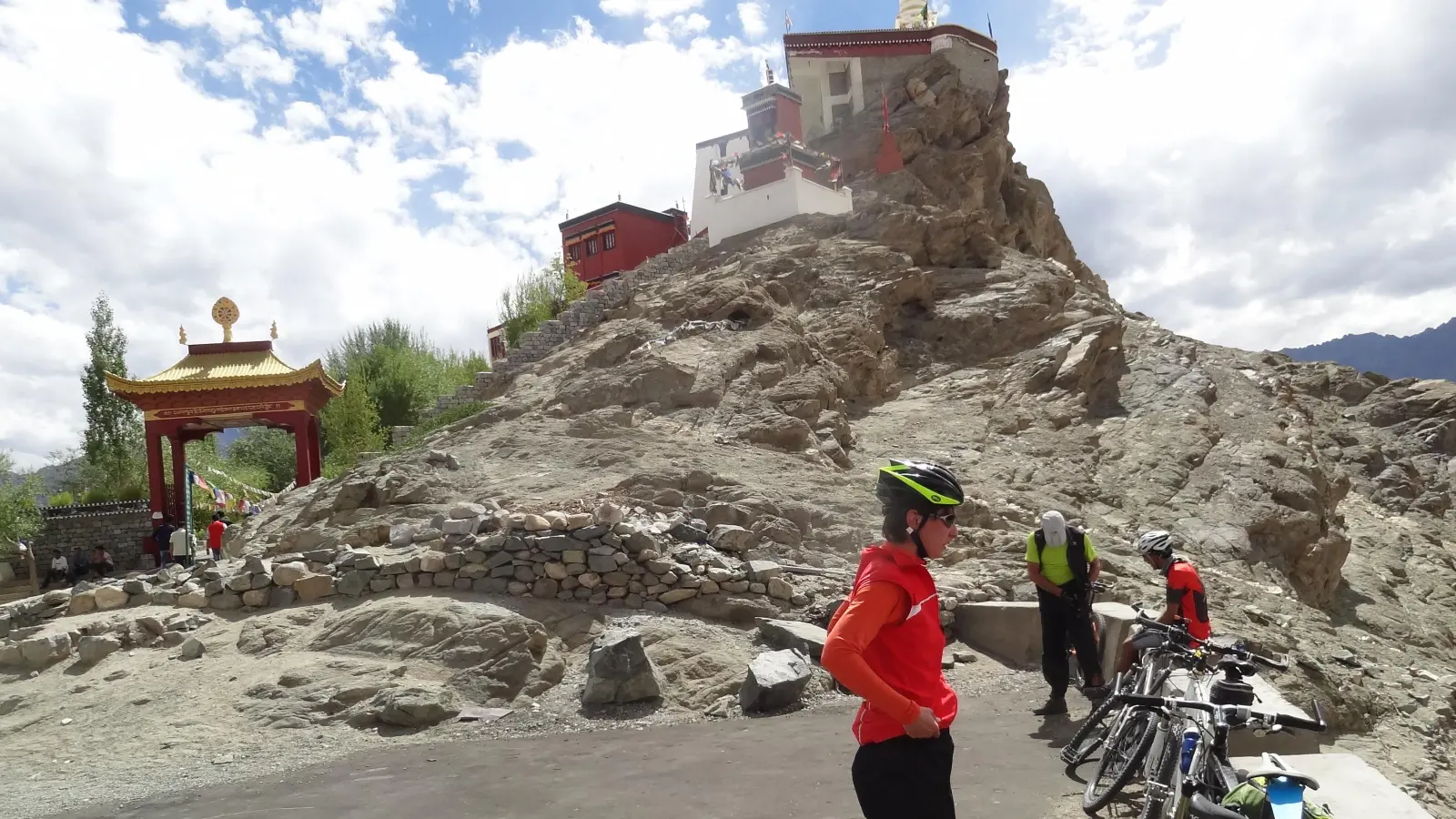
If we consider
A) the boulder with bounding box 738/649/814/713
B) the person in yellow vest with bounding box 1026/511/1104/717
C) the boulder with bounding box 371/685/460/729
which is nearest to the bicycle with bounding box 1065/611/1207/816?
the person in yellow vest with bounding box 1026/511/1104/717

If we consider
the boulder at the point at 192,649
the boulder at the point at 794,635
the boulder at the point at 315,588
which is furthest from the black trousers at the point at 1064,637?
the boulder at the point at 192,649

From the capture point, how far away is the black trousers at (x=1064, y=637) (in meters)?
6.91

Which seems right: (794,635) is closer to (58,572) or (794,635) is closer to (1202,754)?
(1202,754)

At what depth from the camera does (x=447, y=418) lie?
17875 mm

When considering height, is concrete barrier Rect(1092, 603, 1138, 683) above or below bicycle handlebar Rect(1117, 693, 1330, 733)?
below

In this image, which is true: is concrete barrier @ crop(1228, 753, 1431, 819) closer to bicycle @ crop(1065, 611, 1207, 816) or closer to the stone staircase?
bicycle @ crop(1065, 611, 1207, 816)

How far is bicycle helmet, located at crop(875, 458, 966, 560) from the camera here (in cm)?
290

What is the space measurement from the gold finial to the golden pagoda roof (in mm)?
644

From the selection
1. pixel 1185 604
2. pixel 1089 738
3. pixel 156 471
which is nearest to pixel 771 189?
pixel 156 471

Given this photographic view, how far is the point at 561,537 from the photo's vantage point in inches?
373

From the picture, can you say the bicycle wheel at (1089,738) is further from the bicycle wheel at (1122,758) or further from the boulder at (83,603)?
the boulder at (83,603)

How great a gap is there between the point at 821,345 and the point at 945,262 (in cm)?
722

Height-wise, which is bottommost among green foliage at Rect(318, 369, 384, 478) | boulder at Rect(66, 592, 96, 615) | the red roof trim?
boulder at Rect(66, 592, 96, 615)

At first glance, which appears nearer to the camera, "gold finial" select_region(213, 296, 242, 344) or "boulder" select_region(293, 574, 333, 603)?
"boulder" select_region(293, 574, 333, 603)
